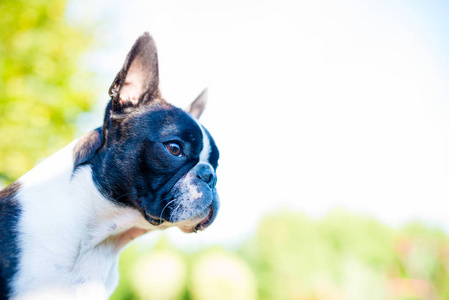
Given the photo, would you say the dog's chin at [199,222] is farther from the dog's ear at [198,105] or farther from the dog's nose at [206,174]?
the dog's ear at [198,105]

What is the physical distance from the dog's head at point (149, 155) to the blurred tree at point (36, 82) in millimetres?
3549

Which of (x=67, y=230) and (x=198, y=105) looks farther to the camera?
(x=198, y=105)

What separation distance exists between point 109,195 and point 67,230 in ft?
0.92

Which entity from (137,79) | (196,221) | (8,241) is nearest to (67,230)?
(8,241)

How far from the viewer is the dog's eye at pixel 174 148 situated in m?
1.92

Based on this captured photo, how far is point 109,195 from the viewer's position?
182cm

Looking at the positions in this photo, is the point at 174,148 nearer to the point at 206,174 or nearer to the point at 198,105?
the point at 206,174

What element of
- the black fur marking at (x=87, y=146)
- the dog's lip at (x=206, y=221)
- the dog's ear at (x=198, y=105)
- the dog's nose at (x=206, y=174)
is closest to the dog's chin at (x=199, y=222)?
the dog's lip at (x=206, y=221)

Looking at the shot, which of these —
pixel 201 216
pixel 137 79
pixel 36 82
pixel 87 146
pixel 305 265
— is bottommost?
pixel 305 265

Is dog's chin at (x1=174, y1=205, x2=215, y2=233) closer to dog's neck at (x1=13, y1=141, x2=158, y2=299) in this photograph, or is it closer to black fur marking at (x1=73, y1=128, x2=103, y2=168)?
dog's neck at (x1=13, y1=141, x2=158, y2=299)

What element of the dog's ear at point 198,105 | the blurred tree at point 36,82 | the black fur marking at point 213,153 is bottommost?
the blurred tree at point 36,82

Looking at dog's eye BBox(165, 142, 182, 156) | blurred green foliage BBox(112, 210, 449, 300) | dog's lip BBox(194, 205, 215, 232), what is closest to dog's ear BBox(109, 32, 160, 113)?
dog's eye BBox(165, 142, 182, 156)

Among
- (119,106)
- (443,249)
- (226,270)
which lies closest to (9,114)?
(119,106)

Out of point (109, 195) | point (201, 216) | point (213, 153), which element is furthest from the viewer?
point (213, 153)
